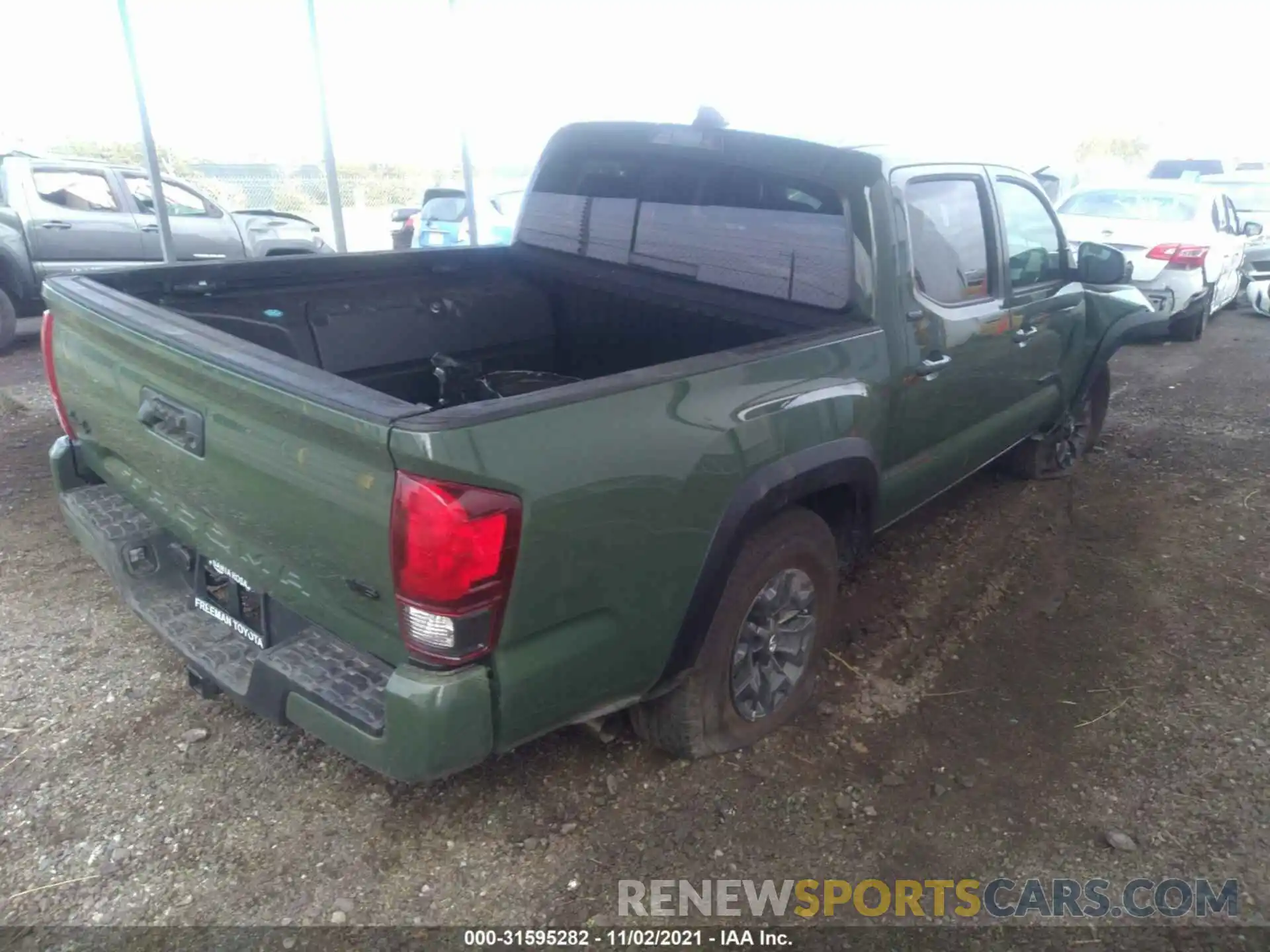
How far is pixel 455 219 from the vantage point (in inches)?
445

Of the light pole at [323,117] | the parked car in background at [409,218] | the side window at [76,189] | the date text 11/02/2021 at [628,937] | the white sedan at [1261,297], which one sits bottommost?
the white sedan at [1261,297]

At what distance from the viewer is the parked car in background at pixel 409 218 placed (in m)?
11.7

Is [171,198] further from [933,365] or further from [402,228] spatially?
[933,365]

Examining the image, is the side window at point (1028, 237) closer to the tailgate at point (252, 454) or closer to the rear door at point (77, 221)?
the tailgate at point (252, 454)

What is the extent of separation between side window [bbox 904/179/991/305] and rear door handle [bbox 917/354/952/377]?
0.22 m

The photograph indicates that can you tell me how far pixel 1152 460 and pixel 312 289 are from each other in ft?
17.0

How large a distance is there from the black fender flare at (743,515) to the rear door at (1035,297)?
63.8 inches

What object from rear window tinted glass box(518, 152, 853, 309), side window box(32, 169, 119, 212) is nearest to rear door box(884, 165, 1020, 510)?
rear window tinted glass box(518, 152, 853, 309)

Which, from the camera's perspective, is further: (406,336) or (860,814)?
(406,336)

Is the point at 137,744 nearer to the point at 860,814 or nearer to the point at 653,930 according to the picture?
the point at 653,930

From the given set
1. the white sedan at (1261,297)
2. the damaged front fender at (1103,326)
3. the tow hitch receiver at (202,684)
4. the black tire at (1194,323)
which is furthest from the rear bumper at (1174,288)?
the tow hitch receiver at (202,684)

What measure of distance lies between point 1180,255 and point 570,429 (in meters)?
9.04

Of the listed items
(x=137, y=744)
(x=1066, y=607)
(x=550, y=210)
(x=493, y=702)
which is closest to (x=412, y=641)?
(x=493, y=702)

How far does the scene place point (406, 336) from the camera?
378cm
